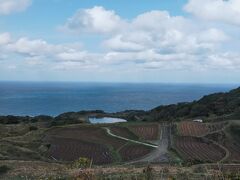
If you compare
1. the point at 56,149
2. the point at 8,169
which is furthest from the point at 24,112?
the point at 8,169

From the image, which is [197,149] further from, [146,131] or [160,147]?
[146,131]

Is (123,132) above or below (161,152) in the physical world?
above

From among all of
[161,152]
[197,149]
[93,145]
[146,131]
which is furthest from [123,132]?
[197,149]

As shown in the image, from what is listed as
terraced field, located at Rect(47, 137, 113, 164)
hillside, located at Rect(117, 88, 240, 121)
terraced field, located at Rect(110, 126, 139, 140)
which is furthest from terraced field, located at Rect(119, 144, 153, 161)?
hillside, located at Rect(117, 88, 240, 121)

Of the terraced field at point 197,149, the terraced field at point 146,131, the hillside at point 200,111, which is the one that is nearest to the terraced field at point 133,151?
the terraced field at point 197,149

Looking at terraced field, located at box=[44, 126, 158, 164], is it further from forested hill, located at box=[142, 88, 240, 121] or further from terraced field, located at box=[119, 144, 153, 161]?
forested hill, located at box=[142, 88, 240, 121]

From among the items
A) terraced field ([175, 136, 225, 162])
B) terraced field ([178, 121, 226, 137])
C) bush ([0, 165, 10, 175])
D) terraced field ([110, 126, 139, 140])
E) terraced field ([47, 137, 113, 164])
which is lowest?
terraced field ([47, 137, 113, 164])

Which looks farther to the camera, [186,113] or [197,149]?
[186,113]

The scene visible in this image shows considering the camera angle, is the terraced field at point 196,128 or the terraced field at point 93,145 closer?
the terraced field at point 93,145

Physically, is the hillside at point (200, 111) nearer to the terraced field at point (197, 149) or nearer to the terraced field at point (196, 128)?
the terraced field at point (196, 128)

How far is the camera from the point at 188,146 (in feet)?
187

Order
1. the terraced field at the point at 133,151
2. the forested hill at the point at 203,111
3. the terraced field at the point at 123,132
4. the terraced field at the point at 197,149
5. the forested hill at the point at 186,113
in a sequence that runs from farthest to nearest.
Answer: the forested hill at the point at 203,111 → the forested hill at the point at 186,113 → the terraced field at the point at 123,132 → the terraced field at the point at 133,151 → the terraced field at the point at 197,149

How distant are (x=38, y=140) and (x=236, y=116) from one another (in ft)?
139

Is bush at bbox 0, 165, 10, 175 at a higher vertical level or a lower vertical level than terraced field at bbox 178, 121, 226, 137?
higher
